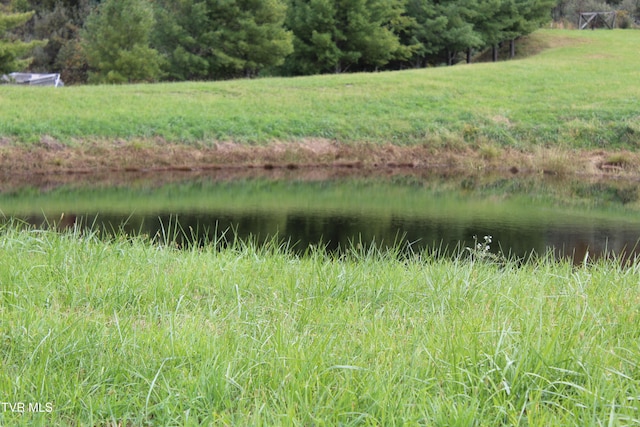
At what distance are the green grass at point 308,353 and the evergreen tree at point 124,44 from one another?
34759 mm

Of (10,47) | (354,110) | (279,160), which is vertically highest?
(10,47)

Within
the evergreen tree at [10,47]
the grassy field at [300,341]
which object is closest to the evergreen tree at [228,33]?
the evergreen tree at [10,47]

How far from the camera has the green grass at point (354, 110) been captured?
23.7m

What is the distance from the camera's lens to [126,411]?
3.12 meters

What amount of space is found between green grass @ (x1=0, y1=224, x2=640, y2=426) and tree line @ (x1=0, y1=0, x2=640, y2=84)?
114ft

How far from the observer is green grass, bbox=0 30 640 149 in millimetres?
23688

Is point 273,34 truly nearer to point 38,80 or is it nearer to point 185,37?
point 185,37

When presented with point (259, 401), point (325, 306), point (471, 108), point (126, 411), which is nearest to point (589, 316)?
point (325, 306)

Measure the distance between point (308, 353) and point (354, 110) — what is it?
24.4 metres

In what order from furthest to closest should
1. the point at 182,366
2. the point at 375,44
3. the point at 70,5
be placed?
the point at 70,5 < the point at 375,44 < the point at 182,366

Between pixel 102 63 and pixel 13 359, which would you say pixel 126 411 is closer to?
pixel 13 359

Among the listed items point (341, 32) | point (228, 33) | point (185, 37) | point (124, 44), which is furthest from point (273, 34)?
point (124, 44)

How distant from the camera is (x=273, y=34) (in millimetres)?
38531

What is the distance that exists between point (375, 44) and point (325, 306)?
38.1 metres
